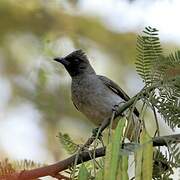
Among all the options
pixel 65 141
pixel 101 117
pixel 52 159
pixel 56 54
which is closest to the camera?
pixel 65 141

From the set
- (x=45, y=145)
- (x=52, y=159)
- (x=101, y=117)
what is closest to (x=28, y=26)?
(x=45, y=145)

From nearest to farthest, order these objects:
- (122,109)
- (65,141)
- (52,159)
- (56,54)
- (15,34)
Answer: (122,109)
(65,141)
(56,54)
(52,159)
(15,34)

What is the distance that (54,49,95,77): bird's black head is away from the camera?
6.84 feet

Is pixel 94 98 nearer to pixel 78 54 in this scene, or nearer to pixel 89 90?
pixel 89 90

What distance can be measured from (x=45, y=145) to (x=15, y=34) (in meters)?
0.49

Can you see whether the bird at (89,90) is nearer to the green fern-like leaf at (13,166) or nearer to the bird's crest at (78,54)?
the bird's crest at (78,54)

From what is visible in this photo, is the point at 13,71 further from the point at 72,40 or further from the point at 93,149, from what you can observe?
the point at 93,149

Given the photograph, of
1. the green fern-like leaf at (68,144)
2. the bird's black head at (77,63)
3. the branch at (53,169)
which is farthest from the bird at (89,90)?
the branch at (53,169)

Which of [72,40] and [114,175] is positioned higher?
[72,40]

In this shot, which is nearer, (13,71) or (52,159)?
(52,159)

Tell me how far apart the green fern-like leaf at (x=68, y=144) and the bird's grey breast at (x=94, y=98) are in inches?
42.8

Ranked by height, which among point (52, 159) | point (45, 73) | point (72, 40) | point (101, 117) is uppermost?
point (72, 40)

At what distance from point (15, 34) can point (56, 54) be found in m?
0.66

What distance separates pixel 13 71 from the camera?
2865 mm
